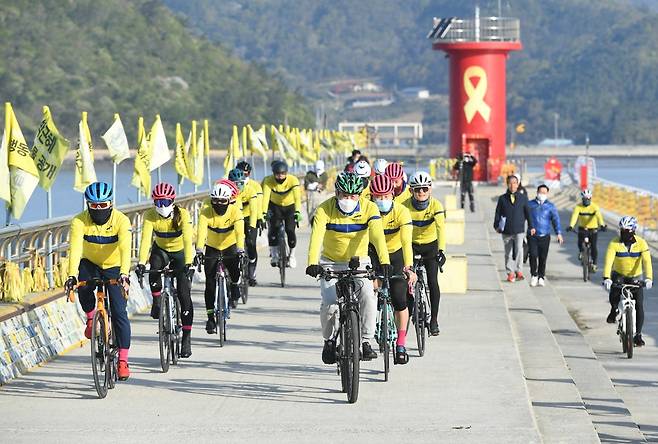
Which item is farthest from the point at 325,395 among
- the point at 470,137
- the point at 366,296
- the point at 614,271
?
the point at 470,137

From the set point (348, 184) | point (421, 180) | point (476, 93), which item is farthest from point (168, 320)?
point (476, 93)

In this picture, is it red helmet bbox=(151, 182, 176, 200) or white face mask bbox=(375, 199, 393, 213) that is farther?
white face mask bbox=(375, 199, 393, 213)

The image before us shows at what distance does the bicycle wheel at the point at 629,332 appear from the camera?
58.2 ft

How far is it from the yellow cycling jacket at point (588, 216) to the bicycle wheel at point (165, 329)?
14296mm

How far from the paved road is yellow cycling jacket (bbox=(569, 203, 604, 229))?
25.9 feet

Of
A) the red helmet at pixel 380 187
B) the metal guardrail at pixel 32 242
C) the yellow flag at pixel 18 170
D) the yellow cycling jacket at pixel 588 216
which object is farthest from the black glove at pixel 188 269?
the yellow cycling jacket at pixel 588 216

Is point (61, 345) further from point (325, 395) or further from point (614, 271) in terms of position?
point (614, 271)

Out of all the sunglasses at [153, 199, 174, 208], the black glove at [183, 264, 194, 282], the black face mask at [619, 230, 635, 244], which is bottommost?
the black face mask at [619, 230, 635, 244]

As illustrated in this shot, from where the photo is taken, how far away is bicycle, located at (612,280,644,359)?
58.1ft

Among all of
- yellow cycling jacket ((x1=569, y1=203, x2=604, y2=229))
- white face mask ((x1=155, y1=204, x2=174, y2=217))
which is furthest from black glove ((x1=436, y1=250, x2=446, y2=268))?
yellow cycling jacket ((x1=569, y1=203, x2=604, y2=229))

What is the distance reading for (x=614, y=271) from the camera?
59.2 feet

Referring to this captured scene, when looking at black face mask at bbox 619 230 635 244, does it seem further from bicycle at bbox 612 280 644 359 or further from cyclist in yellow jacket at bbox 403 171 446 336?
cyclist in yellow jacket at bbox 403 171 446 336

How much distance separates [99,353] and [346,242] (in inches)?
82.5

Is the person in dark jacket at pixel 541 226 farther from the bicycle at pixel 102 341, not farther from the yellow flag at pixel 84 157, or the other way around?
the bicycle at pixel 102 341
